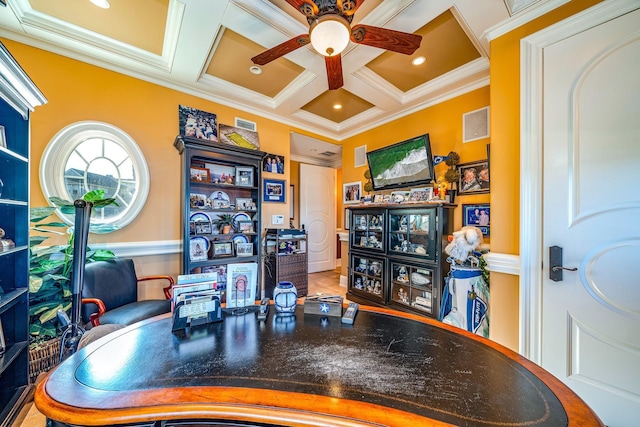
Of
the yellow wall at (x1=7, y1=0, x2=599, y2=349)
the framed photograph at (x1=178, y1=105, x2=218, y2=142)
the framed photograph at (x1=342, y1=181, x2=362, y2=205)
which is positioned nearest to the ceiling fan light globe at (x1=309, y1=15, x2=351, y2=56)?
the yellow wall at (x1=7, y1=0, x2=599, y2=349)

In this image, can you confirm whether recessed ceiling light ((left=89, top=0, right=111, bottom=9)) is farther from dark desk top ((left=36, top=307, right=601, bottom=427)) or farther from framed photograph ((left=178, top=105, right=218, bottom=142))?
dark desk top ((left=36, top=307, right=601, bottom=427))

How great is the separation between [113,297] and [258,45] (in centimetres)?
259

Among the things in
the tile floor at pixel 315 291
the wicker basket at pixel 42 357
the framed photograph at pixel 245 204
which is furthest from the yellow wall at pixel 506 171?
the wicker basket at pixel 42 357

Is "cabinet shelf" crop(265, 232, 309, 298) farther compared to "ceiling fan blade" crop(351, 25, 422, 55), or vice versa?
"cabinet shelf" crop(265, 232, 309, 298)

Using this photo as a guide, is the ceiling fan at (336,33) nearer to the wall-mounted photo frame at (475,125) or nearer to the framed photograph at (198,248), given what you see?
the wall-mounted photo frame at (475,125)

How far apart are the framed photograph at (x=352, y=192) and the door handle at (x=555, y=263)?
270 centimetres


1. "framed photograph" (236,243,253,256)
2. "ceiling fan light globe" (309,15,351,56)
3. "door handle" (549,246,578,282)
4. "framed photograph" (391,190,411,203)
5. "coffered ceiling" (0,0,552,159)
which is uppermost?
"coffered ceiling" (0,0,552,159)

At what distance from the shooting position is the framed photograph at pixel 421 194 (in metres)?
2.92

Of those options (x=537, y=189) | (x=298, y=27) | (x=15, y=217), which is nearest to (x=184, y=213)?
(x=15, y=217)

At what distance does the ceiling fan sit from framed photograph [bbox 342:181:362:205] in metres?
2.47

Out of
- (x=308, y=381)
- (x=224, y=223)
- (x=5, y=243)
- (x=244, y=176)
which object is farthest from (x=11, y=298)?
(x=244, y=176)

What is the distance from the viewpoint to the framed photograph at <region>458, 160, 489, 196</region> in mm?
2598

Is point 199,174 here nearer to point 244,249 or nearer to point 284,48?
point 244,249

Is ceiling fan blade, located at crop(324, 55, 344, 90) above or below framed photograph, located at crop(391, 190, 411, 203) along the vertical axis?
above
